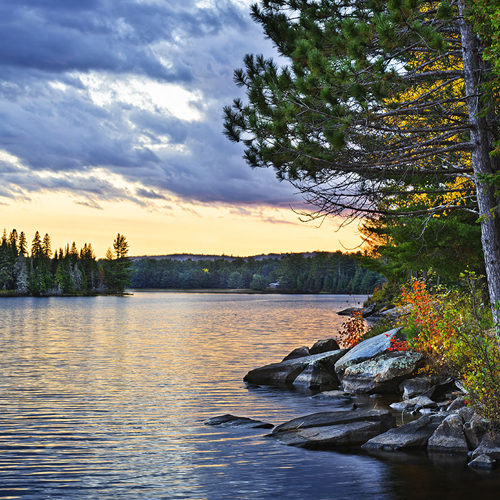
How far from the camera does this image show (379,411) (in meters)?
13.6

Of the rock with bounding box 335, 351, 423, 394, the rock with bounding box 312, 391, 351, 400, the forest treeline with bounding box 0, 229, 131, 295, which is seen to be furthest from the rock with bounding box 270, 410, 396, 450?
the forest treeline with bounding box 0, 229, 131, 295

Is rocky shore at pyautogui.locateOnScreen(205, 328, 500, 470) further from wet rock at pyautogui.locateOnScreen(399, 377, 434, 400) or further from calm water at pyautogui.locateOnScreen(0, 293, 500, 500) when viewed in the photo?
calm water at pyautogui.locateOnScreen(0, 293, 500, 500)

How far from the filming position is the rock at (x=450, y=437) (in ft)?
38.5

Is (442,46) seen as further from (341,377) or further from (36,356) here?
(36,356)

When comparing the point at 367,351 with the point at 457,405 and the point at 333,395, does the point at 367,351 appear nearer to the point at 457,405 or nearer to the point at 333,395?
the point at 333,395

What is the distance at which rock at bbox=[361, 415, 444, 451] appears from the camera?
1214cm

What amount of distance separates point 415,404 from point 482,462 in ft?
16.6

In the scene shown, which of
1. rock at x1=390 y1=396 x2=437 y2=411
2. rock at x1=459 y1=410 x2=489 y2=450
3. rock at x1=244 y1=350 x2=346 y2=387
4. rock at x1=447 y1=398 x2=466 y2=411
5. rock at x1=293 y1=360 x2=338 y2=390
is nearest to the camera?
rock at x1=459 y1=410 x2=489 y2=450

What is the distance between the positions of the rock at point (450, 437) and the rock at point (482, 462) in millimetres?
727

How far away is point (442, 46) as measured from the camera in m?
11.5

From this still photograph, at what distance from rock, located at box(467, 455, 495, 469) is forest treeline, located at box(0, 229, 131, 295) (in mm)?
147483

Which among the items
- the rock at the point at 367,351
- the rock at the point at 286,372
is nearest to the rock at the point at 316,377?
the rock at the point at 286,372

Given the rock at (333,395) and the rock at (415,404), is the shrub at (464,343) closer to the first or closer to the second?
the rock at (415,404)

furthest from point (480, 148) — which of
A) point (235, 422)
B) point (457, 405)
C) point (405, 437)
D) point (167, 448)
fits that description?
point (167, 448)
